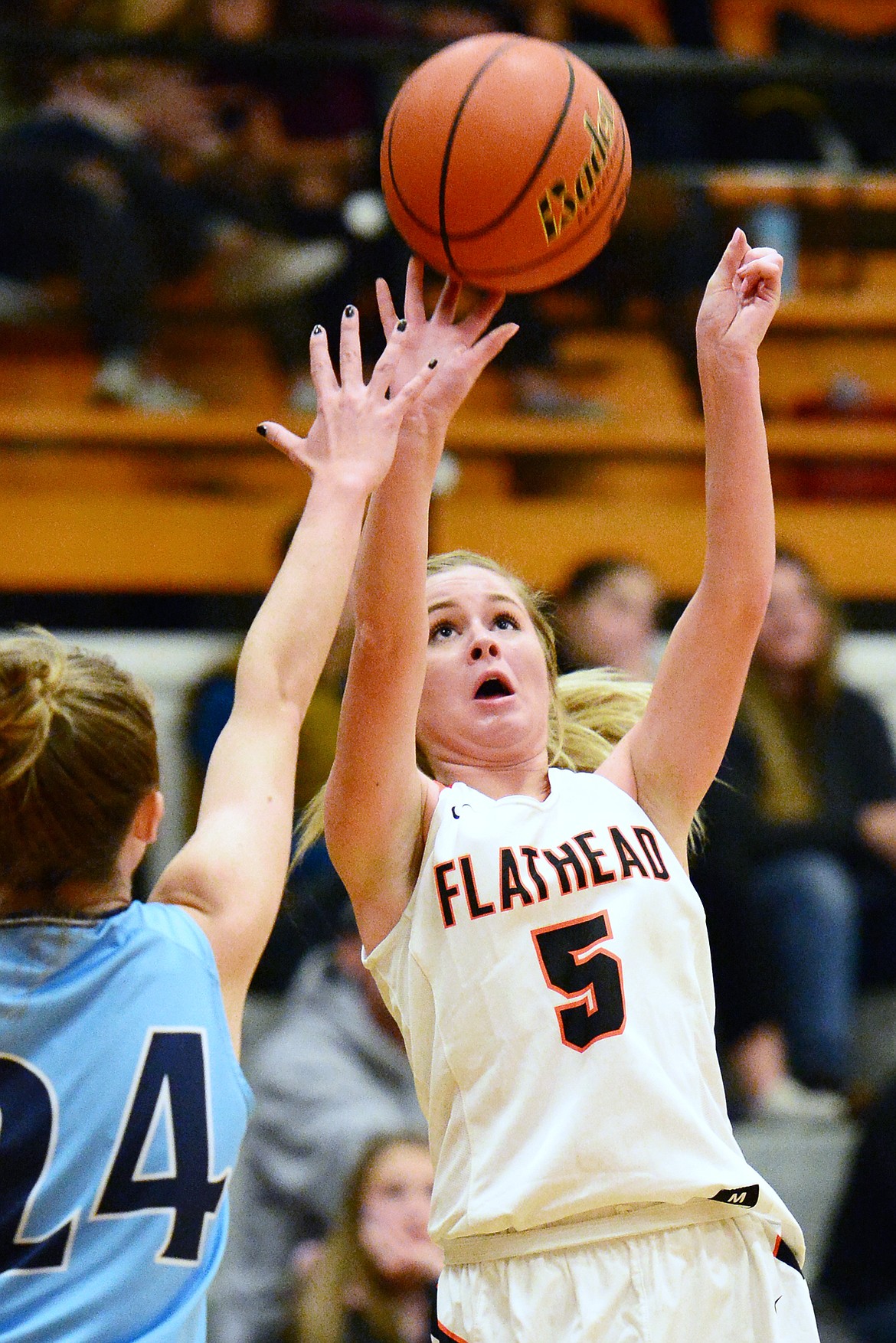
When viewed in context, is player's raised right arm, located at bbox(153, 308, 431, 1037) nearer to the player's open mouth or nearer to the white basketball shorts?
the player's open mouth

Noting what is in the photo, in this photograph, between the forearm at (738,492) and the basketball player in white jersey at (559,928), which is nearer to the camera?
the basketball player in white jersey at (559,928)

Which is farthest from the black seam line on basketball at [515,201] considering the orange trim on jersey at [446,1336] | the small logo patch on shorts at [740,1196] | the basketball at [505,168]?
the orange trim on jersey at [446,1336]

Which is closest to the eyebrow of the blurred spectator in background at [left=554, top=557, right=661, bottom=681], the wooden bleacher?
the blurred spectator in background at [left=554, top=557, right=661, bottom=681]

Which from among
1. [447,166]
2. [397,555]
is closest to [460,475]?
[447,166]

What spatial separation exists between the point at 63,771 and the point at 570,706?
4.84 feet

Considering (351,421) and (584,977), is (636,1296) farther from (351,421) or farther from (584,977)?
(351,421)

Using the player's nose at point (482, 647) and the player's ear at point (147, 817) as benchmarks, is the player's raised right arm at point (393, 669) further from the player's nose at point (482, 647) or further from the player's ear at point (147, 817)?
the player's ear at point (147, 817)

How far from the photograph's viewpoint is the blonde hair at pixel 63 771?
77.6 inches

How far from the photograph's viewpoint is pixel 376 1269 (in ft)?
14.8

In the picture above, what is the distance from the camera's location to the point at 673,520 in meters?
6.99

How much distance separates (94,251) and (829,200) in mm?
3139

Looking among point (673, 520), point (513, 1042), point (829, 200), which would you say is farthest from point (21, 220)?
point (513, 1042)

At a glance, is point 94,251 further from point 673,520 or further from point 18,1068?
point 18,1068

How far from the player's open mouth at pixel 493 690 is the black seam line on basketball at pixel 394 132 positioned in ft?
2.55
